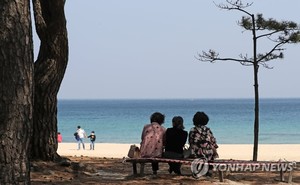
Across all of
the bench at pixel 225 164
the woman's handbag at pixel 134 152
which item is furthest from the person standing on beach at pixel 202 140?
the woman's handbag at pixel 134 152

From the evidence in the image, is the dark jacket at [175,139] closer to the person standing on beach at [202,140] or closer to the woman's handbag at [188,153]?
the woman's handbag at [188,153]

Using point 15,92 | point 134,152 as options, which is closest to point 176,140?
point 134,152

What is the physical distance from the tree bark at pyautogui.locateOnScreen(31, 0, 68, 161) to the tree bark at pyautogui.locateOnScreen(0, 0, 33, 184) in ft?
17.5

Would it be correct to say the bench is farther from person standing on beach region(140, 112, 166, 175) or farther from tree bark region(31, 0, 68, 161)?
tree bark region(31, 0, 68, 161)

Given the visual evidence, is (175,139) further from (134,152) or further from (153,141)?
(134,152)

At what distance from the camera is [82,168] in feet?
37.5

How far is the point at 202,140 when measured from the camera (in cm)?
985

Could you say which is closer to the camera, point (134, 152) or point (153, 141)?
point (153, 141)

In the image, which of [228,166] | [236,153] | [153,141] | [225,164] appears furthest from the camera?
[236,153]

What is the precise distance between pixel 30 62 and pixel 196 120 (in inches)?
169

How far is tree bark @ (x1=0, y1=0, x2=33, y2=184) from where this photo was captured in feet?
19.4

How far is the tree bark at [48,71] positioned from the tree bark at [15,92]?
17.5 feet

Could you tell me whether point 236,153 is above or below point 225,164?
below

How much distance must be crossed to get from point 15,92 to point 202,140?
14.8 ft
